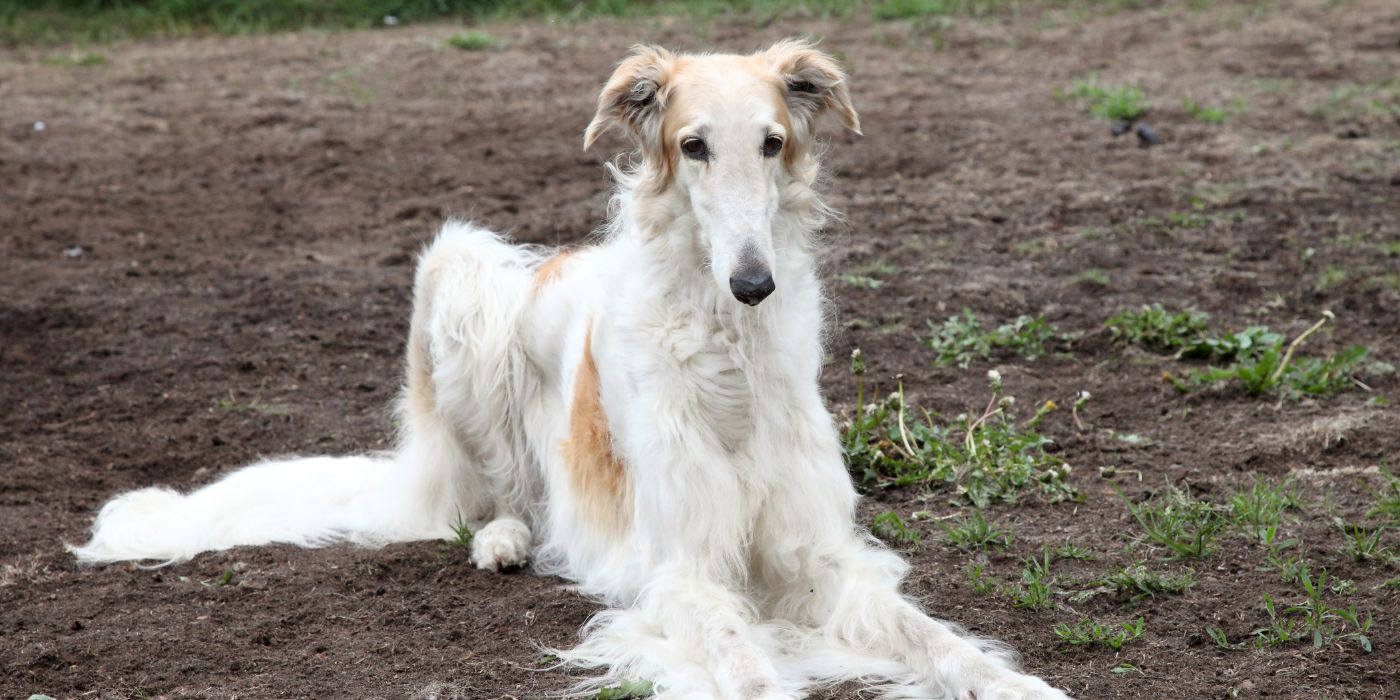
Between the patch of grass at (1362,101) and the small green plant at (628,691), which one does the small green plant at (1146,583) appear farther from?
the patch of grass at (1362,101)

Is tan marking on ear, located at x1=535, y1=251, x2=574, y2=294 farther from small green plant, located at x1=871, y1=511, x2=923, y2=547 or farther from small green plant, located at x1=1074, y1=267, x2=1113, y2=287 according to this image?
small green plant, located at x1=1074, y1=267, x2=1113, y2=287

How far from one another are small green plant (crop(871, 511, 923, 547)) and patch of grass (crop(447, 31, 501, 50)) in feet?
27.3

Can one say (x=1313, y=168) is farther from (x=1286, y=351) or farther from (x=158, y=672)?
(x=158, y=672)

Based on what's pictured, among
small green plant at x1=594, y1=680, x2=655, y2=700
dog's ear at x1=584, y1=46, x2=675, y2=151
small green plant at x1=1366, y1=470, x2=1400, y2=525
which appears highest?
dog's ear at x1=584, y1=46, x2=675, y2=151

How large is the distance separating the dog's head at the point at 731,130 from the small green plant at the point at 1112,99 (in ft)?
Answer: 18.5

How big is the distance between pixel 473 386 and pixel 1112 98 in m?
5.89

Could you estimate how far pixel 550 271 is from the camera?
206 inches

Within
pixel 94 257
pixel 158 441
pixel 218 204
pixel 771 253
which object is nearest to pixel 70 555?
pixel 158 441

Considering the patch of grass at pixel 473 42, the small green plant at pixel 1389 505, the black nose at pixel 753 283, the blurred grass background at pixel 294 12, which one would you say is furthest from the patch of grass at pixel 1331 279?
the patch of grass at pixel 473 42

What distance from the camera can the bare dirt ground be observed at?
4.18 meters

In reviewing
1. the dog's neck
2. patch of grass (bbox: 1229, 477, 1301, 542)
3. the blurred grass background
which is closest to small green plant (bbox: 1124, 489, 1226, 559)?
patch of grass (bbox: 1229, 477, 1301, 542)

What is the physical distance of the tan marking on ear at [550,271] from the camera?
518cm

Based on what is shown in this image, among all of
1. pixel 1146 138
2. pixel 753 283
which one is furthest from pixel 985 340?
pixel 1146 138

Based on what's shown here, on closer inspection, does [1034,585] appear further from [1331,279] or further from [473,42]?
[473,42]
